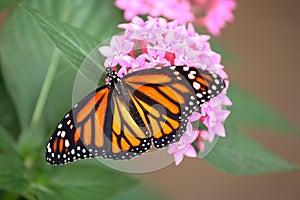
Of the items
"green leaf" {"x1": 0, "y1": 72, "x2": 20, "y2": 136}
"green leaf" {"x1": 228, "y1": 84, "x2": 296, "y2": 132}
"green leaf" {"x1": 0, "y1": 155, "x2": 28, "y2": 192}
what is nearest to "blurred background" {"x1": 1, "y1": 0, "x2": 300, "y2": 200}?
"green leaf" {"x1": 228, "y1": 84, "x2": 296, "y2": 132}

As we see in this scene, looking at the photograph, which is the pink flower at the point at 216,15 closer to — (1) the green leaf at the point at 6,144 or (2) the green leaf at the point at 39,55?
(2) the green leaf at the point at 39,55

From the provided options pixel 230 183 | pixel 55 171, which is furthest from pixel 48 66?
pixel 230 183

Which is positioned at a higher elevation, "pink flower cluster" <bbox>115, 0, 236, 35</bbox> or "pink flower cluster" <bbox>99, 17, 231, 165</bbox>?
"pink flower cluster" <bbox>99, 17, 231, 165</bbox>

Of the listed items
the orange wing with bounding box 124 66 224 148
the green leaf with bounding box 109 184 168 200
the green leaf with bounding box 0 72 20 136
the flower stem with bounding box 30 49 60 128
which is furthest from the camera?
the green leaf with bounding box 109 184 168 200

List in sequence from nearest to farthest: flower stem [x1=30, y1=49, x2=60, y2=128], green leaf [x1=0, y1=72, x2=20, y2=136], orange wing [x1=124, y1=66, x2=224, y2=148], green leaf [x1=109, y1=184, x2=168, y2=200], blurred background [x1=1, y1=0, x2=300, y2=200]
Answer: orange wing [x1=124, y1=66, x2=224, y2=148] → flower stem [x1=30, y1=49, x2=60, y2=128] → green leaf [x1=0, y1=72, x2=20, y2=136] → green leaf [x1=109, y1=184, x2=168, y2=200] → blurred background [x1=1, y1=0, x2=300, y2=200]

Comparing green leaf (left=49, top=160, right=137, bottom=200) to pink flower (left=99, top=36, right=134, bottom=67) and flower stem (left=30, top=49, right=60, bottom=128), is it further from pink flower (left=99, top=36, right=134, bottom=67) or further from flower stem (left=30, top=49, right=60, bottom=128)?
pink flower (left=99, top=36, right=134, bottom=67)

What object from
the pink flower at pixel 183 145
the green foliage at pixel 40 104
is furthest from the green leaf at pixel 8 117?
the pink flower at pixel 183 145

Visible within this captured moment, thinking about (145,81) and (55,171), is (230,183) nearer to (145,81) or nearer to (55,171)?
(55,171)
